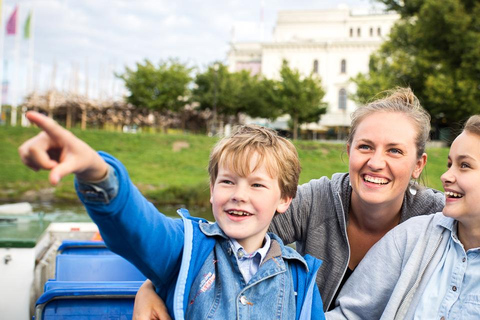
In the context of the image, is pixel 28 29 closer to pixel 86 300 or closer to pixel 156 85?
pixel 156 85

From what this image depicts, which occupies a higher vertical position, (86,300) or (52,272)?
(86,300)

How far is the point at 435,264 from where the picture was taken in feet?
6.21

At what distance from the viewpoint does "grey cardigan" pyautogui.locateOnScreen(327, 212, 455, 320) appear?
187 centimetres

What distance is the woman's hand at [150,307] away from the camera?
1.52m

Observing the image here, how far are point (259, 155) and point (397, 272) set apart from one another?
824 millimetres

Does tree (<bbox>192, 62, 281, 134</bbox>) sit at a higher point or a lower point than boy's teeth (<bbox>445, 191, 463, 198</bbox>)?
higher

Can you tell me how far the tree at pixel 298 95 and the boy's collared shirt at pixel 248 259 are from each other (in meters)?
29.3

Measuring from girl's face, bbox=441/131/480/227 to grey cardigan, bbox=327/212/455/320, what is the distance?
13 cm

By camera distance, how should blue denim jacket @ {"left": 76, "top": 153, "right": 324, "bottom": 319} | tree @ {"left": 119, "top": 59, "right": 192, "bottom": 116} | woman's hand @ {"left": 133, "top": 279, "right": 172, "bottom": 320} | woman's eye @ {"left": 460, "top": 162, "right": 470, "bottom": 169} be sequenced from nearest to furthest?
blue denim jacket @ {"left": 76, "top": 153, "right": 324, "bottom": 319} → woman's hand @ {"left": 133, "top": 279, "right": 172, "bottom": 320} → woman's eye @ {"left": 460, "top": 162, "right": 470, "bottom": 169} → tree @ {"left": 119, "top": 59, "right": 192, "bottom": 116}

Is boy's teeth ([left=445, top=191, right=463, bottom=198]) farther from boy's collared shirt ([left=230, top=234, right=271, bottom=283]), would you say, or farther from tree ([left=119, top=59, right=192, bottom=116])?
tree ([left=119, top=59, right=192, bottom=116])

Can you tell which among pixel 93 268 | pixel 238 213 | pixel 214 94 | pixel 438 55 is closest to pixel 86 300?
pixel 93 268

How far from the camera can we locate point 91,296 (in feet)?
7.02

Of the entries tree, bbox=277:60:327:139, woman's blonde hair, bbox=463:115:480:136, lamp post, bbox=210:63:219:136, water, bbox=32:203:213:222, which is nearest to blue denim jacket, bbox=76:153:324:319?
woman's blonde hair, bbox=463:115:480:136

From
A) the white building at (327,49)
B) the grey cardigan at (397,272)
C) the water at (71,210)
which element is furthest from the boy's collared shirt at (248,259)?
the white building at (327,49)
